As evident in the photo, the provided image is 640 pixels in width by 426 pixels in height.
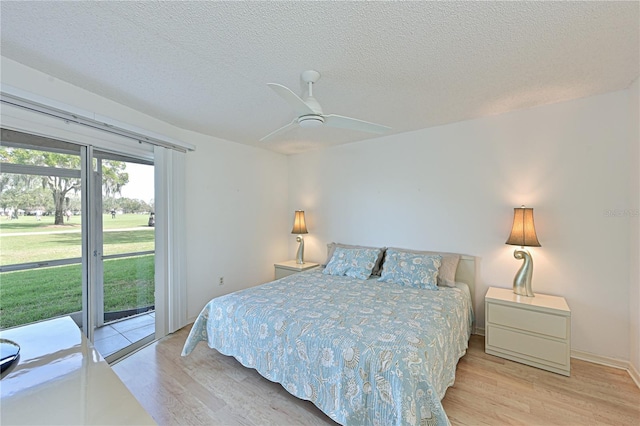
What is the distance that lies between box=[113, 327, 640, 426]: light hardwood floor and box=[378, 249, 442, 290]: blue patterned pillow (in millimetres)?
789

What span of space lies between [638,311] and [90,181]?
4.82 m

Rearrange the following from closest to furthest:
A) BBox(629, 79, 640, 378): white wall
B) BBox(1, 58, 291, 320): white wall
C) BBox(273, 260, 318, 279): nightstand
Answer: BBox(629, 79, 640, 378): white wall < BBox(1, 58, 291, 320): white wall < BBox(273, 260, 318, 279): nightstand

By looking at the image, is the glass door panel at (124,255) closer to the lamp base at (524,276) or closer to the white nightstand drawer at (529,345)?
the white nightstand drawer at (529,345)

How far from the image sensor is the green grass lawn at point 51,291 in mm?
2053

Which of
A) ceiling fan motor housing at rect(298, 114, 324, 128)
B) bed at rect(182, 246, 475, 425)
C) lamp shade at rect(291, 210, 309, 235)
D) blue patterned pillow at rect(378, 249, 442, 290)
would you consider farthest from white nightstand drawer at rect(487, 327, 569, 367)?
lamp shade at rect(291, 210, 309, 235)

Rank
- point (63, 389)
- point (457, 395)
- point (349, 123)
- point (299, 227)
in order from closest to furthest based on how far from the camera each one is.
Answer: point (63, 389), point (457, 395), point (349, 123), point (299, 227)

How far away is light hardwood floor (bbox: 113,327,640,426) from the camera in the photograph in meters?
1.81

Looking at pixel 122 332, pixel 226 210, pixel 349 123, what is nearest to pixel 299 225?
pixel 226 210

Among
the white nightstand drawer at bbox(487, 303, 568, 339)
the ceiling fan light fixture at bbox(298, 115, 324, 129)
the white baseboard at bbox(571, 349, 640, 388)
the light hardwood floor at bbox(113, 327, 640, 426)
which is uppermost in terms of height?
the ceiling fan light fixture at bbox(298, 115, 324, 129)

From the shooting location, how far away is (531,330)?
239cm

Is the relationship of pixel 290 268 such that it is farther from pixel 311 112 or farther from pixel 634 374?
pixel 634 374

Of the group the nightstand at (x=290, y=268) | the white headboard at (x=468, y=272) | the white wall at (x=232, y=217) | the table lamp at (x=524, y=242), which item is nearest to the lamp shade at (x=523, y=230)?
the table lamp at (x=524, y=242)

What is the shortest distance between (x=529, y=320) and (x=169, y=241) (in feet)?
12.2

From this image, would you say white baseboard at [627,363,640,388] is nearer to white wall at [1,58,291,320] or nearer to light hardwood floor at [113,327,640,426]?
light hardwood floor at [113,327,640,426]
